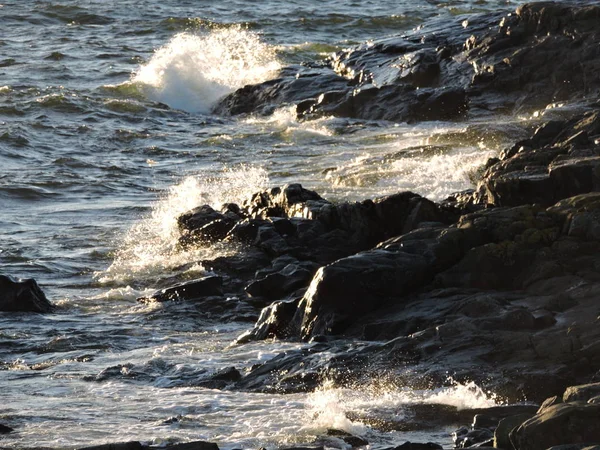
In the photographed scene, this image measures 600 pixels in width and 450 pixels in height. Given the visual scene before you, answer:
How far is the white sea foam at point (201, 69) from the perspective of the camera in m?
24.5

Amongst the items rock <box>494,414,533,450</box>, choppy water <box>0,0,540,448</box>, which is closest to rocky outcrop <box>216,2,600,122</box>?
choppy water <box>0,0,540,448</box>

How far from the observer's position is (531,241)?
10.0 meters

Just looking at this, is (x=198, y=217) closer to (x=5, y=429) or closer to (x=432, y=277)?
(x=432, y=277)

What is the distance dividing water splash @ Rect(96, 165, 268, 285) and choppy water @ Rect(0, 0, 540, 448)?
4cm

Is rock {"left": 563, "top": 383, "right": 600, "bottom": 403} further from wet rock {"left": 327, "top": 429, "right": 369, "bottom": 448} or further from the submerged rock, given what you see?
the submerged rock

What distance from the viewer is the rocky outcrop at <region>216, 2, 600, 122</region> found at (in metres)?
19.0

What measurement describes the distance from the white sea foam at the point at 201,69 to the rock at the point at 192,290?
38.6 feet

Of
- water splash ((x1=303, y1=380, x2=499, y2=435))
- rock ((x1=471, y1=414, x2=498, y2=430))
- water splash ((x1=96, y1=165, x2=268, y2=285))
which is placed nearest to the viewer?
rock ((x1=471, y1=414, x2=498, y2=430))

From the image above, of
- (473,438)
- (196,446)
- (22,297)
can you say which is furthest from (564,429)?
(22,297)

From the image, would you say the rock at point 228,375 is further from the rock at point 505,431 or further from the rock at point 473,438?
the rock at point 505,431

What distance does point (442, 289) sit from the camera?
9914 millimetres

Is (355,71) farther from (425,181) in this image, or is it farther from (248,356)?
(248,356)

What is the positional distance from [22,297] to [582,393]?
6.74m

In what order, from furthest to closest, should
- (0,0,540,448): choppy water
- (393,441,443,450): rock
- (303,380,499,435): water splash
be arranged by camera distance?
(0,0,540,448): choppy water
(303,380,499,435): water splash
(393,441,443,450): rock
